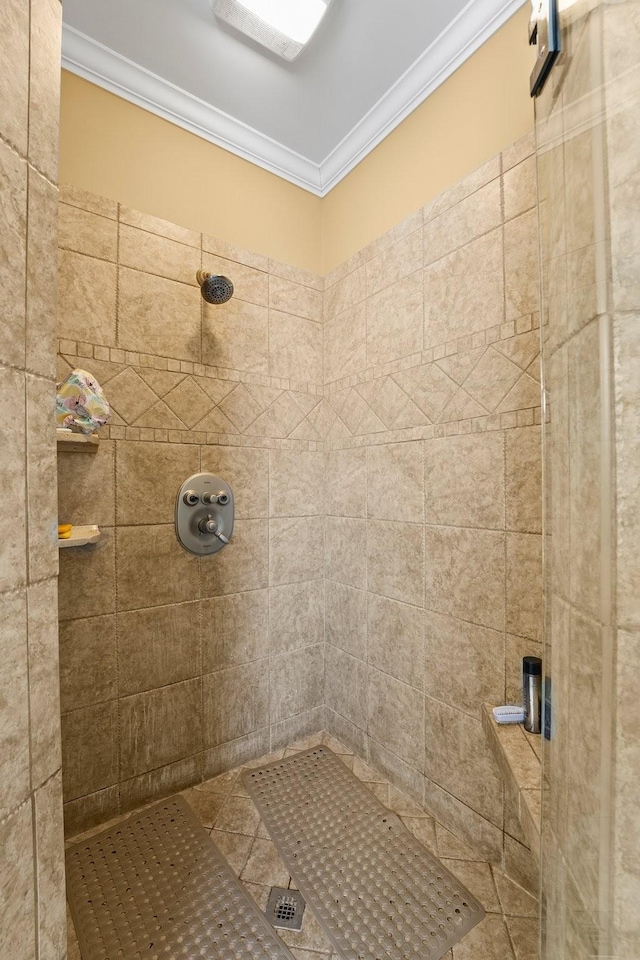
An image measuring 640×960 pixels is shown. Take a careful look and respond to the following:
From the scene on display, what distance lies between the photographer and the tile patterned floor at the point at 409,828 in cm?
93

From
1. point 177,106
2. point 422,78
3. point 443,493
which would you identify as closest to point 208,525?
point 443,493

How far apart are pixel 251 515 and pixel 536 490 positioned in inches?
40.3

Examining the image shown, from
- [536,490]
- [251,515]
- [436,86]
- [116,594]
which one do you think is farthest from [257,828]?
[436,86]

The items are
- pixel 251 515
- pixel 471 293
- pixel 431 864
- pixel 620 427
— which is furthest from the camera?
pixel 251 515

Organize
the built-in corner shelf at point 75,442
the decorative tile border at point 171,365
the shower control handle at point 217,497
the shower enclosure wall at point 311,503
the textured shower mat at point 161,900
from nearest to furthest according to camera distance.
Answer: the textured shower mat at point 161,900
the built-in corner shelf at point 75,442
the shower enclosure wall at point 311,503
the decorative tile border at point 171,365
the shower control handle at point 217,497

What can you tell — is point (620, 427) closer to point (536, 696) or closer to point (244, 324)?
point (536, 696)

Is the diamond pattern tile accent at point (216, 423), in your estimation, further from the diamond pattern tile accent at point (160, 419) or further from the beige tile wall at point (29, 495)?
the beige tile wall at point (29, 495)

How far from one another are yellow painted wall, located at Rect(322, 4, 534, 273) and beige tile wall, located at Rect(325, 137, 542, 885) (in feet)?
0.25

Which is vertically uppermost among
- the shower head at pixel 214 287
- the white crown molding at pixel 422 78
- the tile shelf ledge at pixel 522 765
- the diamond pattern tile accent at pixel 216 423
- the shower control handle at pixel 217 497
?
the white crown molding at pixel 422 78

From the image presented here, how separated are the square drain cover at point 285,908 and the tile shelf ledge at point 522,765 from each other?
60cm

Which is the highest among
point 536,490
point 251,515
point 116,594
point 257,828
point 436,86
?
point 436,86

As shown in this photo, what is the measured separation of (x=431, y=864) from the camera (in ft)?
3.69

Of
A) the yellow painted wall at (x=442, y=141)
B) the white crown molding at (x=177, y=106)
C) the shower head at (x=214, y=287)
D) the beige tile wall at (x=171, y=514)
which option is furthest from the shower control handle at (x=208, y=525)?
the white crown molding at (x=177, y=106)

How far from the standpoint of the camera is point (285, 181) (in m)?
1.77
